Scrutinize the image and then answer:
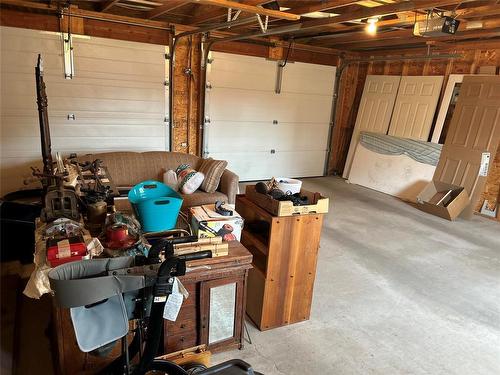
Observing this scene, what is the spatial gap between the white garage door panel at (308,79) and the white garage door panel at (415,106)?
51.1 inches

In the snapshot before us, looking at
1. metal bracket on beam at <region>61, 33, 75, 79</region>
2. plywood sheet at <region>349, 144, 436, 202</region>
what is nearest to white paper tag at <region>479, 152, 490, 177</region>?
plywood sheet at <region>349, 144, 436, 202</region>

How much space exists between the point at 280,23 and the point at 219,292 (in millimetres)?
4055

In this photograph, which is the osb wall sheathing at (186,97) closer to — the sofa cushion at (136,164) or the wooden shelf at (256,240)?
the sofa cushion at (136,164)

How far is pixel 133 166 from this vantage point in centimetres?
415

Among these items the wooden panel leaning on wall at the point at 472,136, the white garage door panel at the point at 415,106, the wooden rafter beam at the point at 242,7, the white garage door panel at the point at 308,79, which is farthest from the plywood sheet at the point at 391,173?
the wooden rafter beam at the point at 242,7

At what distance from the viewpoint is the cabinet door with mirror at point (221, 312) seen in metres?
1.92

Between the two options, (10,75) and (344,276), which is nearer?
(344,276)

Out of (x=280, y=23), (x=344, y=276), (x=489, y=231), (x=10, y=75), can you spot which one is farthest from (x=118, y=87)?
(x=489, y=231)

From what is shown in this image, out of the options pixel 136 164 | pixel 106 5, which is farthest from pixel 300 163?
pixel 106 5

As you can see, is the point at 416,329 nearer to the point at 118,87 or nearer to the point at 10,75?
the point at 118,87

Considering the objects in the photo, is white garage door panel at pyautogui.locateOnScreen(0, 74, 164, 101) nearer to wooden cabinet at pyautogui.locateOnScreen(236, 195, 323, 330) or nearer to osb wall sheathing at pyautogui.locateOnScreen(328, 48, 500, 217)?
wooden cabinet at pyautogui.locateOnScreen(236, 195, 323, 330)

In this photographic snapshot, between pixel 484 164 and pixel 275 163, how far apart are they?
3.28 metres

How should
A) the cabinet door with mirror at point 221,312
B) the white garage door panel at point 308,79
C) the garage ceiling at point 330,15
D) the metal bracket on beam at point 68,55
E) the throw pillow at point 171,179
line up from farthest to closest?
the white garage door panel at point 308,79 → the metal bracket on beam at point 68,55 → the throw pillow at point 171,179 → the garage ceiling at point 330,15 → the cabinet door with mirror at point 221,312

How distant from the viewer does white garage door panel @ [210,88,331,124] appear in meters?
5.67
